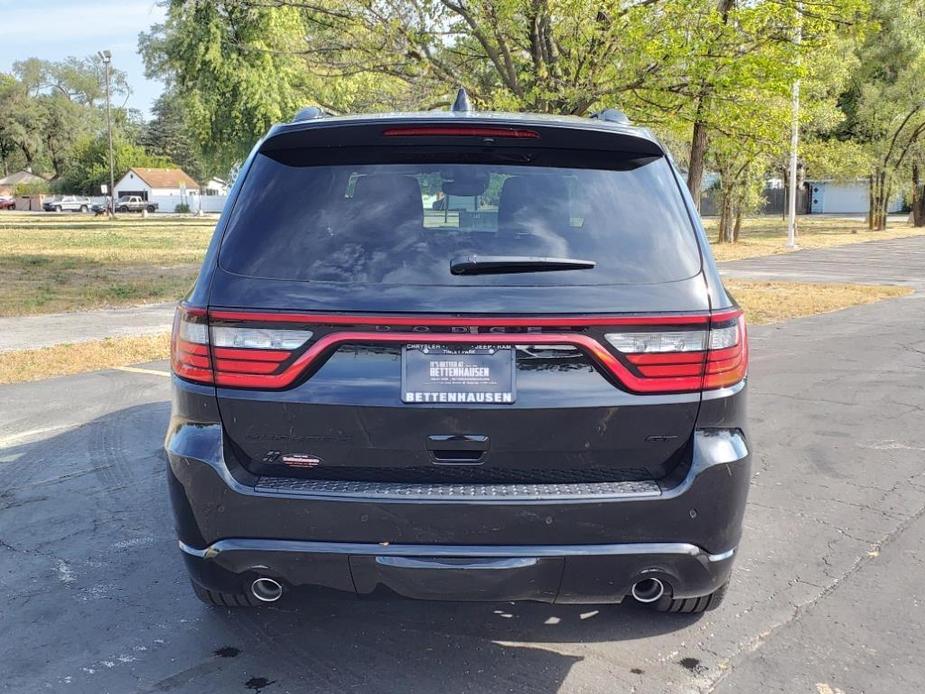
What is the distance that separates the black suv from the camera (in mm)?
2709

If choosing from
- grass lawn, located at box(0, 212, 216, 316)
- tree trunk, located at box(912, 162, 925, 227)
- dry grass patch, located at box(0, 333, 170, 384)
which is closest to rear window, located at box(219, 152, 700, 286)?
dry grass patch, located at box(0, 333, 170, 384)

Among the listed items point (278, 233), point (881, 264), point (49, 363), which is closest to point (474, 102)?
point (49, 363)

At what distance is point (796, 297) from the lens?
1542 centimetres

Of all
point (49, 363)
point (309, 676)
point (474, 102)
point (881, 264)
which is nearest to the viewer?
point (309, 676)

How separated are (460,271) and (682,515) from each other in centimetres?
105

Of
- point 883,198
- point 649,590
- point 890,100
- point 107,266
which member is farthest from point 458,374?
point 883,198

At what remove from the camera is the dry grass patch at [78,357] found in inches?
344

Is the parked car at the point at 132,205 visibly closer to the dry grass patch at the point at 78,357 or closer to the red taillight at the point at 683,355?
the dry grass patch at the point at 78,357

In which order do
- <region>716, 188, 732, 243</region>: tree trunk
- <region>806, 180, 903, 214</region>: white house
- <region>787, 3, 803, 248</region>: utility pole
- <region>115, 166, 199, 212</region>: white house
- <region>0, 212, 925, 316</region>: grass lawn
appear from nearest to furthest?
<region>787, 3, 803, 248</region>: utility pole → <region>0, 212, 925, 316</region>: grass lawn → <region>716, 188, 732, 243</region>: tree trunk → <region>806, 180, 903, 214</region>: white house → <region>115, 166, 199, 212</region>: white house

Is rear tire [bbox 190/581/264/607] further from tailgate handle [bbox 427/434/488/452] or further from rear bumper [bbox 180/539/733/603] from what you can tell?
tailgate handle [bbox 427/434/488/452]

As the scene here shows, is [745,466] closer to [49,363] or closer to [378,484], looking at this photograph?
[378,484]

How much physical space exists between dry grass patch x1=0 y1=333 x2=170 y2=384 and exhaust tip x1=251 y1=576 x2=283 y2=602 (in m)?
6.45

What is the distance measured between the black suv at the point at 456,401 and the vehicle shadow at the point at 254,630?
401 mm

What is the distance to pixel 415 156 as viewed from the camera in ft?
9.86
